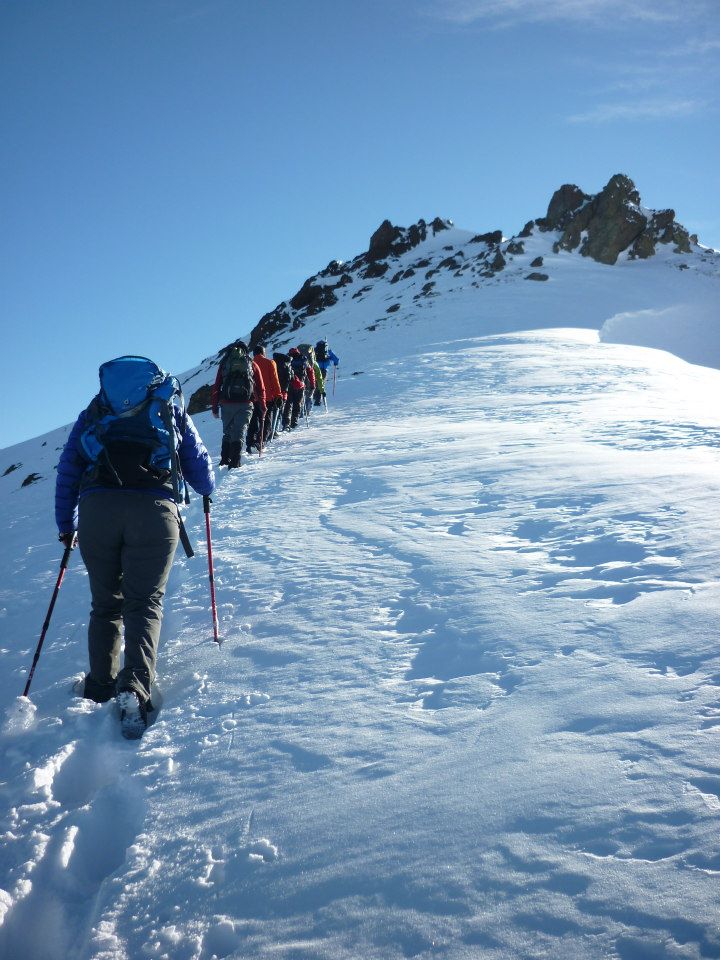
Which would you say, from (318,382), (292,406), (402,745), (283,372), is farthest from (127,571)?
(318,382)

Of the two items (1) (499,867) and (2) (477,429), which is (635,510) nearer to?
(1) (499,867)

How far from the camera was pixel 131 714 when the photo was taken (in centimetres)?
331

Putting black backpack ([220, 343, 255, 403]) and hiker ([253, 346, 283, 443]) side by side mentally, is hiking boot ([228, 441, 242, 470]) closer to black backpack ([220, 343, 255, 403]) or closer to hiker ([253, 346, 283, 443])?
black backpack ([220, 343, 255, 403])

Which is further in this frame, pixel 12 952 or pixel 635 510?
pixel 635 510

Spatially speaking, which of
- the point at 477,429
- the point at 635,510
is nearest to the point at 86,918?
the point at 635,510

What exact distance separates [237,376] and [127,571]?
673cm

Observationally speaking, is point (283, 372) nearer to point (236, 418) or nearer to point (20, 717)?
point (236, 418)

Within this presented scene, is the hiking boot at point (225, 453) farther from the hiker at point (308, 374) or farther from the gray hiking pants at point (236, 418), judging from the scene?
the hiker at point (308, 374)

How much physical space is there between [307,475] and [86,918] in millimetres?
6879

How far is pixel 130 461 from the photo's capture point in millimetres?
3543

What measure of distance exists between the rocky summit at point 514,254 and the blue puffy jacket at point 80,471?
35516 millimetres

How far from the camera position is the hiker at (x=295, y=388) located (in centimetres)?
1416

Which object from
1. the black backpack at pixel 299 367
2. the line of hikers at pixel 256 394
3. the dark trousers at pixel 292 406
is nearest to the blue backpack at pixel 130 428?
the line of hikers at pixel 256 394

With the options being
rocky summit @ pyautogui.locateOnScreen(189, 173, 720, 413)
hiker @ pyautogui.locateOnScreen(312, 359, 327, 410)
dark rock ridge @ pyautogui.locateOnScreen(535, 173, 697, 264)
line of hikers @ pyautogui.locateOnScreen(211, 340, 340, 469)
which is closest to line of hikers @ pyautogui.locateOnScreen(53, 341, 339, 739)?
line of hikers @ pyautogui.locateOnScreen(211, 340, 340, 469)
